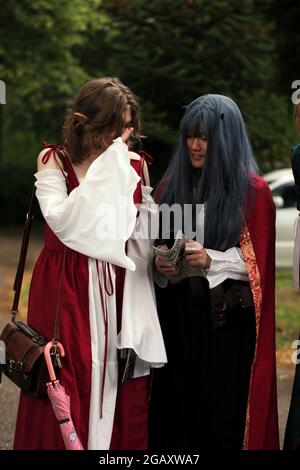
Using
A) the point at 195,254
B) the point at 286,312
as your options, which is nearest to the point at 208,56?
the point at 286,312

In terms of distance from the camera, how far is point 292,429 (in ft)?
13.1

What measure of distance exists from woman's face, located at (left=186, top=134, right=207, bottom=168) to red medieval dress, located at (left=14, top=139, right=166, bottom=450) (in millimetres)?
240

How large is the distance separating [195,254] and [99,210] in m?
0.44

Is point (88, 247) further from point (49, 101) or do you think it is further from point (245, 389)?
point (49, 101)

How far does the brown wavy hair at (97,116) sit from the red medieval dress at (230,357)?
0.64m

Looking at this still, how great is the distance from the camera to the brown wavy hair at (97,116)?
147 inches

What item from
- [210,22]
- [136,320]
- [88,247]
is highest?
[210,22]

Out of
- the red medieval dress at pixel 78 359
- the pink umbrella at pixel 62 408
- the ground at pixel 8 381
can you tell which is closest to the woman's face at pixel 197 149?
the red medieval dress at pixel 78 359

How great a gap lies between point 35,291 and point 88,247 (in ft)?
1.17

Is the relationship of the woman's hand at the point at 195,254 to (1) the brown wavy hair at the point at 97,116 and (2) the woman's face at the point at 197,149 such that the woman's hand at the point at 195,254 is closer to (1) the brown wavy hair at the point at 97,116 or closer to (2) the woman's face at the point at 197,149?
(2) the woman's face at the point at 197,149

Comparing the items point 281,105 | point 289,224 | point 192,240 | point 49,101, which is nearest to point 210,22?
point 281,105

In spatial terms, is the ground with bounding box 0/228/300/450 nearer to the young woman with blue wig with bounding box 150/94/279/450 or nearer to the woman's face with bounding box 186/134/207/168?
the young woman with blue wig with bounding box 150/94/279/450

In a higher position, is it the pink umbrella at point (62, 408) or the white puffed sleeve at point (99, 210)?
the white puffed sleeve at point (99, 210)
